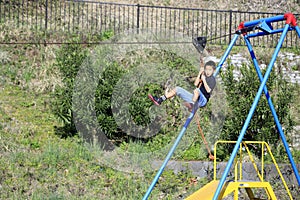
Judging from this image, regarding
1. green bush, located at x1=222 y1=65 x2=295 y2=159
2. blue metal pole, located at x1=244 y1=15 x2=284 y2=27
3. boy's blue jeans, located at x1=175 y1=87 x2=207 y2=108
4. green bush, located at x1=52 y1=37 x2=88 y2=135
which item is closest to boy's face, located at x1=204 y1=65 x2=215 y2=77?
boy's blue jeans, located at x1=175 y1=87 x2=207 y2=108

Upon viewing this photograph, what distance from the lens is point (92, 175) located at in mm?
9453

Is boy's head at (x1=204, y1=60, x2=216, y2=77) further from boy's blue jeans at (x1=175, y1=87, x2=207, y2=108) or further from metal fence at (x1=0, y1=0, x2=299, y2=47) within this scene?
metal fence at (x1=0, y1=0, x2=299, y2=47)

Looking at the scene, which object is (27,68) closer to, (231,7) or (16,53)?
(16,53)

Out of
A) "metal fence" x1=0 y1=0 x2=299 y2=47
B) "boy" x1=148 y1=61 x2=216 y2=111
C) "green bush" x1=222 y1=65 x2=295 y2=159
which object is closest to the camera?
"boy" x1=148 y1=61 x2=216 y2=111

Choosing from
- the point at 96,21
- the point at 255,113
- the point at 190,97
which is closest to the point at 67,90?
the point at 255,113

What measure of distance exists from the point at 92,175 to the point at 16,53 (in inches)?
222

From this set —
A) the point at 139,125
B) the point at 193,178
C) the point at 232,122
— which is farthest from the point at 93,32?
the point at 193,178

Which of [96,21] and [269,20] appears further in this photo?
[96,21]

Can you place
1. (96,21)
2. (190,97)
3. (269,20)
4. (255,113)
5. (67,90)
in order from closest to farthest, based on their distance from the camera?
(269,20) → (190,97) → (255,113) → (67,90) → (96,21)

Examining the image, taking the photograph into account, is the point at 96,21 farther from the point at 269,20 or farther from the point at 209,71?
the point at 269,20

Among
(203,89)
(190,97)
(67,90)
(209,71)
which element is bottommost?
(67,90)

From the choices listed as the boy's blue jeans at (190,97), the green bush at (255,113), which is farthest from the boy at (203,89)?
the green bush at (255,113)

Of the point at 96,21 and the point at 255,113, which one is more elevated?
the point at 96,21

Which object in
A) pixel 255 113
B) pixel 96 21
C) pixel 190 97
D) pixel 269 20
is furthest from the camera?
pixel 96 21
